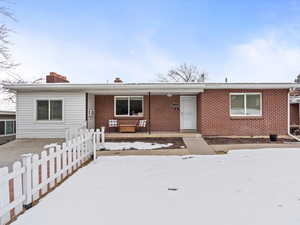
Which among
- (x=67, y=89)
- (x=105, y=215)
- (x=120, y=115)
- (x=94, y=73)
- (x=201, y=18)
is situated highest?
(x=201, y=18)

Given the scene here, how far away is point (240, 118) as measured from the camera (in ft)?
39.7

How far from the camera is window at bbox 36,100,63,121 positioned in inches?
481

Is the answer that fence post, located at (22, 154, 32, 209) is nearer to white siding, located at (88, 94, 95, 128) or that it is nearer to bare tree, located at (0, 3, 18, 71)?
bare tree, located at (0, 3, 18, 71)

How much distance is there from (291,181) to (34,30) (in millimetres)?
15136

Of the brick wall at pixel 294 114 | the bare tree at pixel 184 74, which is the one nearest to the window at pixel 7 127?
the brick wall at pixel 294 114

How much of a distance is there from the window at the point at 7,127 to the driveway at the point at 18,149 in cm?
368

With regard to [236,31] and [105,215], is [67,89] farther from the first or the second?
[236,31]

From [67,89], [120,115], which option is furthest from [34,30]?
[120,115]

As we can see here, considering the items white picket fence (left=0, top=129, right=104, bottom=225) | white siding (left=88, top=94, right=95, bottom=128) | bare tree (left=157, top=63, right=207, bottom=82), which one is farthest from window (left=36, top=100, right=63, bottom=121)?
bare tree (left=157, top=63, right=207, bottom=82)

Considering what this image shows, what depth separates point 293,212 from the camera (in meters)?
3.23

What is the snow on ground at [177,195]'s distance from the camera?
10.2 feet

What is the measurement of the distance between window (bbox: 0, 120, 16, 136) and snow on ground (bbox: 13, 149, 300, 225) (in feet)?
36.7

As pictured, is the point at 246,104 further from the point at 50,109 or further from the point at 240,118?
the point at 50,109

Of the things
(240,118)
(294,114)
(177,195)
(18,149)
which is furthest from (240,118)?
(18,149)
